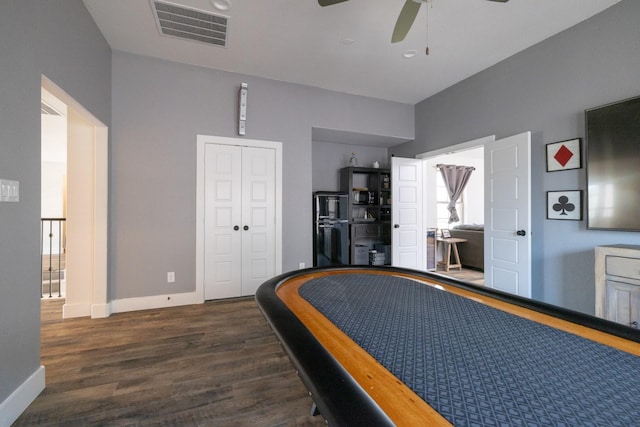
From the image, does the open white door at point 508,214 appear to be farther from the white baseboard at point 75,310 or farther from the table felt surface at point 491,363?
the white baseboard at point 75,310

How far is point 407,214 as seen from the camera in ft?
15.4

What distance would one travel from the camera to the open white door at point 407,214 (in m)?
4.58

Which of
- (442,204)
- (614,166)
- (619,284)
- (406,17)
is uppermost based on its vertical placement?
(406,17)

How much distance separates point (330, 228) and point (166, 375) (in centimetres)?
313

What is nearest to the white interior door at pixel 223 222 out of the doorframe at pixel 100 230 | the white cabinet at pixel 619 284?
the doorframe at pixel 100 230

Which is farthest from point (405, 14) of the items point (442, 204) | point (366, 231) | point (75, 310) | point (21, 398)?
point (442, 204)

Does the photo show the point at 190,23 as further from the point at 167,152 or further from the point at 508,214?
the point at 508,214

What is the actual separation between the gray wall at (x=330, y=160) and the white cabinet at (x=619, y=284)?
144 inches

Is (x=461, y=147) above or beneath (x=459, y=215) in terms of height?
above

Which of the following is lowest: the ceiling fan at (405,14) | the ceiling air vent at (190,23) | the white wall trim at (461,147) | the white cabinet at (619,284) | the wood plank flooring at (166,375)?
the wood plank flooring at (166,375)

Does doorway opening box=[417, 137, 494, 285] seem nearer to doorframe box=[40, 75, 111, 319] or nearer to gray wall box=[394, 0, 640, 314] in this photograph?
gray wall box=[394, 0, 640, 314]

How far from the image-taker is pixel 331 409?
582 millimetres

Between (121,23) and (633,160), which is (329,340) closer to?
(633,160)

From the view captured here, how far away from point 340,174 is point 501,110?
2.61m
